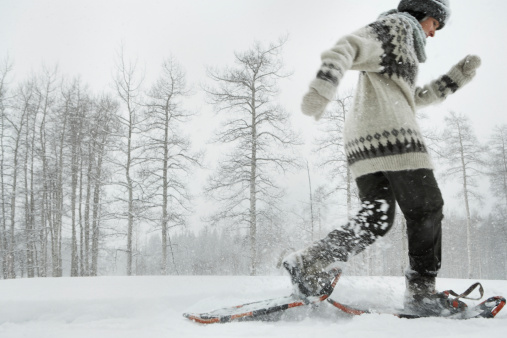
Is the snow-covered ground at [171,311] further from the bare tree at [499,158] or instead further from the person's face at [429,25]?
the bare tree at [499,158]

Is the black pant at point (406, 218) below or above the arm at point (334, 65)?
below

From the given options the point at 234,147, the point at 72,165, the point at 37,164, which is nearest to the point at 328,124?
the point at 234,147

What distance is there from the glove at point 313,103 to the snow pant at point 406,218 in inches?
20.0

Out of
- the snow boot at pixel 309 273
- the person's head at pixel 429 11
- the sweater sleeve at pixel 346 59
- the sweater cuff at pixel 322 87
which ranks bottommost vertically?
the snow boot at pixel 309 273

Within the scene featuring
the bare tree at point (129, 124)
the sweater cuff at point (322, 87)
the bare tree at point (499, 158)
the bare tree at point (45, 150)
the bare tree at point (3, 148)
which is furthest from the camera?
the bare tree at point (499, 158)

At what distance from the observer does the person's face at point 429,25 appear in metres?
1.69

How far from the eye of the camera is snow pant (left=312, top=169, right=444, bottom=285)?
1335mm

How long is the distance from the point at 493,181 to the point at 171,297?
2377 cm

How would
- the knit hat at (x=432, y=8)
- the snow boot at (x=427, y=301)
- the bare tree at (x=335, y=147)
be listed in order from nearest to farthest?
the snow boot at (x=427, y=301), the knit hat at (x=432, y=8), the bare tree at (x=335, y=147)

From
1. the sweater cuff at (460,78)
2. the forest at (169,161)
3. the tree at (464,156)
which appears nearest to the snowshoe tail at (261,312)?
the sweater cuff at (460,78)

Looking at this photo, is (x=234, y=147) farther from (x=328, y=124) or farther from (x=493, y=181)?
(x=493, y=181)

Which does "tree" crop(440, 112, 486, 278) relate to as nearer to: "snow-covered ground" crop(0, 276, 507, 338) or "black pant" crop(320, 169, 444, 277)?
"snow-covered ground" crop(0, 276, 507, 338)

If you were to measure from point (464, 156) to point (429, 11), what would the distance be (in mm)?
17483

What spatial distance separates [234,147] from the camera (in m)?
12.0
